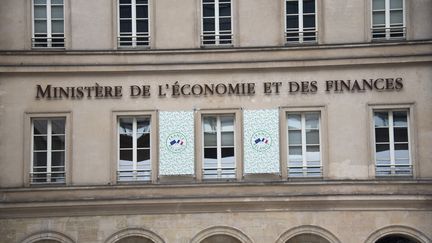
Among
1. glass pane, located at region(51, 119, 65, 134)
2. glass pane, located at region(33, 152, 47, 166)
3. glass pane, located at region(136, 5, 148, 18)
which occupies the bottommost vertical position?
glass pane, located at region(33, 152, 47, 166)

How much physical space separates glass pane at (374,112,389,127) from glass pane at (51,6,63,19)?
1094 cm

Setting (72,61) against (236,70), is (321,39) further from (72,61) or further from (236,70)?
(72,61)

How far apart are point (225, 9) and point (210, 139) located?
436 cm

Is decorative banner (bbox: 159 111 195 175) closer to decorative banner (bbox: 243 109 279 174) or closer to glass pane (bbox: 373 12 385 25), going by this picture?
decorative banner (bbox: 243 109 279 174)

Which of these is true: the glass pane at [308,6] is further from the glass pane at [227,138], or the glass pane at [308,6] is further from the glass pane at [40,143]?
the glass pane at [40,143]

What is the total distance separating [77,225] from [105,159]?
90.4 inches

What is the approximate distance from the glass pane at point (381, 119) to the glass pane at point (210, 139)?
527 centimetres

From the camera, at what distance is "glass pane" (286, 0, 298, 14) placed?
29.8 meters

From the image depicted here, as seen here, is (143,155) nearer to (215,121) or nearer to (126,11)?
(215,121)

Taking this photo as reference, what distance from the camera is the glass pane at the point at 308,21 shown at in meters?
29.7

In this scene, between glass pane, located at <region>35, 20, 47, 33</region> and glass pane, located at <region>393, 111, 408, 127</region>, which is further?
glass pane, located at <region>35, 20, 47, 33</region>

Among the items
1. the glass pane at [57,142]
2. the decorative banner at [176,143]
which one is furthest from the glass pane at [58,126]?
the decorative banner at [176,143]

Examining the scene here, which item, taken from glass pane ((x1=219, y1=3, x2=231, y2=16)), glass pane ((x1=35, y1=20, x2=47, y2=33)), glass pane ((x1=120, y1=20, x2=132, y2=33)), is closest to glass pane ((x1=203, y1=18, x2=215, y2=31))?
glass pane ((x1=219, y1=3, x2=231, y2=16))

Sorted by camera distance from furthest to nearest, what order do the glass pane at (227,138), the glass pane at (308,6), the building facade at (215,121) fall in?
the glass pane at (308,6)
the glass pane at (227,138)
the building facade at (215,121)
